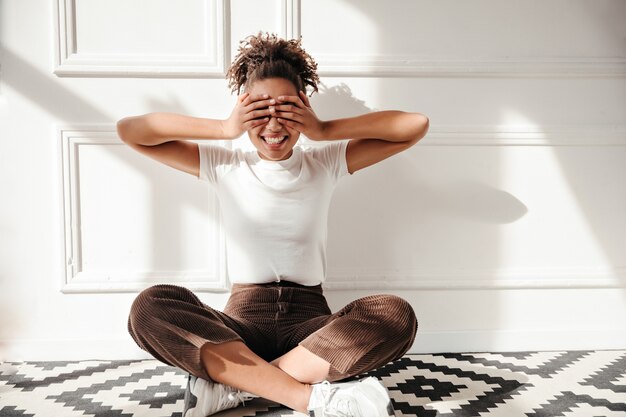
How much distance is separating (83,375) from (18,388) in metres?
0.16

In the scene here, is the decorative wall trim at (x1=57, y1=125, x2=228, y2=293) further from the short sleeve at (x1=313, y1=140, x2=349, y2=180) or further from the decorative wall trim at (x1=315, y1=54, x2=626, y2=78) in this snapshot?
the decorative wall trim at (x1=315, y1=54, x2=626, y2=78)

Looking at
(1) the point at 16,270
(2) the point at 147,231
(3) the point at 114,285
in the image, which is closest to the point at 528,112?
(2) the point at 147,231

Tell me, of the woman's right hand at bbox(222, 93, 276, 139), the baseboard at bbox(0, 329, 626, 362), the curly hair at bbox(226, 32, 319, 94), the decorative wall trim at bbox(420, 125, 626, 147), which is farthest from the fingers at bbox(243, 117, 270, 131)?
the baseboard at bbox(0, 329, 626, 362)

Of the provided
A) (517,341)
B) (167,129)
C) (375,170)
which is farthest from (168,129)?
(517,341)

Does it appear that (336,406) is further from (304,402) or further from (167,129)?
(167,129)

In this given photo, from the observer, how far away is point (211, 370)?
130cm

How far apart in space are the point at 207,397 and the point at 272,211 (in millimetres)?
482

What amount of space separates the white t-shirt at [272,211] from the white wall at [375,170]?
0.22 m

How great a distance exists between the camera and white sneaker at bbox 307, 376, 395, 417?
4.00 feet

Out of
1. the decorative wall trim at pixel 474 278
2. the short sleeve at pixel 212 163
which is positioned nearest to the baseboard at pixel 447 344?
the decorative wall trim at pixel 474 278

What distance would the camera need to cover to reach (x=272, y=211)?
1.53m

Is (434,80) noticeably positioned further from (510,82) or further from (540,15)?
(540,15)

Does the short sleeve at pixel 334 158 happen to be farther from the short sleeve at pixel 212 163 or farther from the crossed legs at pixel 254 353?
the crossed legs at pixel 254 353

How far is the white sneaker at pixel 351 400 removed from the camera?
1220 millimetres
